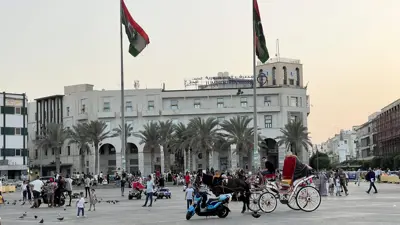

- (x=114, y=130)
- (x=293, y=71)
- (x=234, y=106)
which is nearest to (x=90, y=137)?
(x=114, y=130)

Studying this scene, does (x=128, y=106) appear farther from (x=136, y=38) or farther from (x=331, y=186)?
(x=331, y=186)

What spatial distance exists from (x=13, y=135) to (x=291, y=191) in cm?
8576

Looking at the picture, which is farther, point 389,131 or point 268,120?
point 389,131

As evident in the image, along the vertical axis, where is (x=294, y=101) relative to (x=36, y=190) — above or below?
above

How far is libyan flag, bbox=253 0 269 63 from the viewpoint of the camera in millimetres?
37188

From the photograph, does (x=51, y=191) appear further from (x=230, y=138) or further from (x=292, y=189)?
(x=230, y=138)

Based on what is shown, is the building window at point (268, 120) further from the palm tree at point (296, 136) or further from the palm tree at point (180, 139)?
the palm tree at point (180, 139)

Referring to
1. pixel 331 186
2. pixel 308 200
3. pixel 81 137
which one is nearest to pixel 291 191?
pixel 308 200

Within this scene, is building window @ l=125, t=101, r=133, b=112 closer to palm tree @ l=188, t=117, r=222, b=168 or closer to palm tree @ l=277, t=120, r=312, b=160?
palm tree @ l=188, t=117, r=222, b=168

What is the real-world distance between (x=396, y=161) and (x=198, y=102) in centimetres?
3263

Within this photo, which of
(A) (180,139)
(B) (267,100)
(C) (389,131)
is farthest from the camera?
(C) (389,131)

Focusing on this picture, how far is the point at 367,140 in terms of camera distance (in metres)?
159

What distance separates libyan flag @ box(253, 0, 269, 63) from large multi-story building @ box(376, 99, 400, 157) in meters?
79.0

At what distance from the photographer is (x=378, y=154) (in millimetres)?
135500
